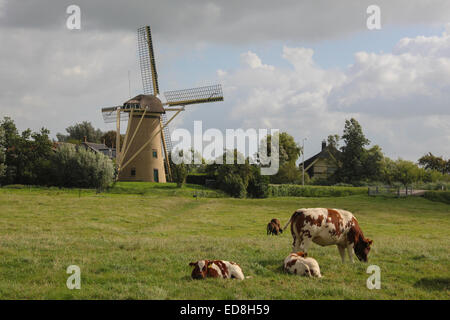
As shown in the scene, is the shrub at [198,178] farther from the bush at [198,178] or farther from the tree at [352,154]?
the tree at [352,154]

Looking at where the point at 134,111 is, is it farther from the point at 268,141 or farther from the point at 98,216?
the point at 268,141

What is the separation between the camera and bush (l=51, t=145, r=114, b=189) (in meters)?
53.4

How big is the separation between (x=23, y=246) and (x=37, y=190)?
39482mm

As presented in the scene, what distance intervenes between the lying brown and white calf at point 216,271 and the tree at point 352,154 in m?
69.8

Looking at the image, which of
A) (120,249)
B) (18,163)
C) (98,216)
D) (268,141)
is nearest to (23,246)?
(120,249)

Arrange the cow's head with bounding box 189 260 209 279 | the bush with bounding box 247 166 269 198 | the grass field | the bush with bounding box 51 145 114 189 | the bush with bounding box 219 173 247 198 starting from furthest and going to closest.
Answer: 1. the bush with bounding box 247 166 269 198
2. the bush with bounding box 219 173 247 198
3. the bush with bounding box 51 145 114 189
4. the cow's head with bounding box 189 260 209 279
5. the grass field

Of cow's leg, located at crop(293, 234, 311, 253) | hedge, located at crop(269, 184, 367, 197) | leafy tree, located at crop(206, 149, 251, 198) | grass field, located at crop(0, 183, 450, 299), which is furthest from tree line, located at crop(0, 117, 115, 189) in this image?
cow's leg, located at crop(293, 234, 311, 253)

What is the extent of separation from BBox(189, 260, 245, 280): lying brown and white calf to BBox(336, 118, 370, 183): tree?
2749 inches

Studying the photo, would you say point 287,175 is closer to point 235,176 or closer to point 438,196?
point 235,176

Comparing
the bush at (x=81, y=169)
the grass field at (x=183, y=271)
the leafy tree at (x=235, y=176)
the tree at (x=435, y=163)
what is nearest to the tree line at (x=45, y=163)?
the bush at (x=81, y=169)

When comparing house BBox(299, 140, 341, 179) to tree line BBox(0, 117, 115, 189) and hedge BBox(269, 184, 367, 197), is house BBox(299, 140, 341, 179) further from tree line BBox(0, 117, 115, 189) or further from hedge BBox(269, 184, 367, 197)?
tree line BBox(0, 117, 115, 189)

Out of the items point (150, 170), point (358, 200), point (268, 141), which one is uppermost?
point (268, 141)

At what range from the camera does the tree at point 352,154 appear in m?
76.2

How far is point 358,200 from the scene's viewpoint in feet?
176
